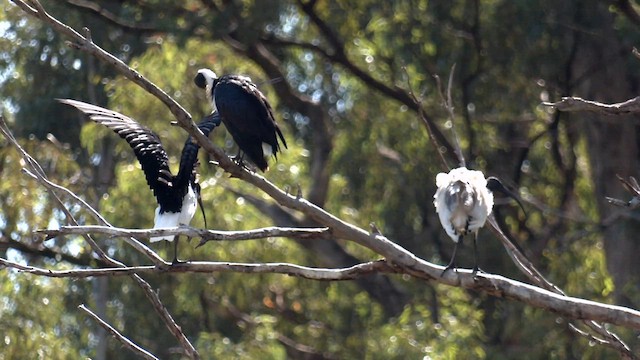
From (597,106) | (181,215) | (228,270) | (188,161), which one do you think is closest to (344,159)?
(181,215)

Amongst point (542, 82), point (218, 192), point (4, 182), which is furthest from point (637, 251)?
point (4, 182)

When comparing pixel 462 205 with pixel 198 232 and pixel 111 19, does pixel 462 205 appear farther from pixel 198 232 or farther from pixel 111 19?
pixel 111 19

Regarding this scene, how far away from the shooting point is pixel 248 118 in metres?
7.52

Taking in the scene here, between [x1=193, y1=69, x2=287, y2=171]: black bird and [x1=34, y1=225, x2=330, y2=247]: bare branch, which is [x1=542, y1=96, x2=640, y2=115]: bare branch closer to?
[x1=34, y1=225, x2=330, y2=247]: bare branch

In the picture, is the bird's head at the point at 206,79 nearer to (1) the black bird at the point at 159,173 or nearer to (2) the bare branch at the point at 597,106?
(1) the black bird at the point at 159,173

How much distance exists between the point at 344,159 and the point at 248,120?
703 centimetres

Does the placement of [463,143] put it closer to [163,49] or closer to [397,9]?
[397,9]

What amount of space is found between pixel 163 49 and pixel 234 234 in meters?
8.45

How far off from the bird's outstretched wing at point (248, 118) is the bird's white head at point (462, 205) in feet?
4.52

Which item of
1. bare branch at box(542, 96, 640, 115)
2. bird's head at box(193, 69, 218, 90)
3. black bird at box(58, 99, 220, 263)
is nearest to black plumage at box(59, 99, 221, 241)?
black bird at box(58, 99, 220, 263)

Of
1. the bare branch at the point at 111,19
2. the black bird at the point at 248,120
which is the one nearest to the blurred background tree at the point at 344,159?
the bare branch at the point at 111,19

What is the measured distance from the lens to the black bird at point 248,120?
7.50m

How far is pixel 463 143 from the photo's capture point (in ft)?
45.9

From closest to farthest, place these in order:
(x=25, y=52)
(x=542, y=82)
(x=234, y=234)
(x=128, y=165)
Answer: (x=234, y=234) → (x=542, y=82) → (x=128, y=165) → (x=25, y=52)
